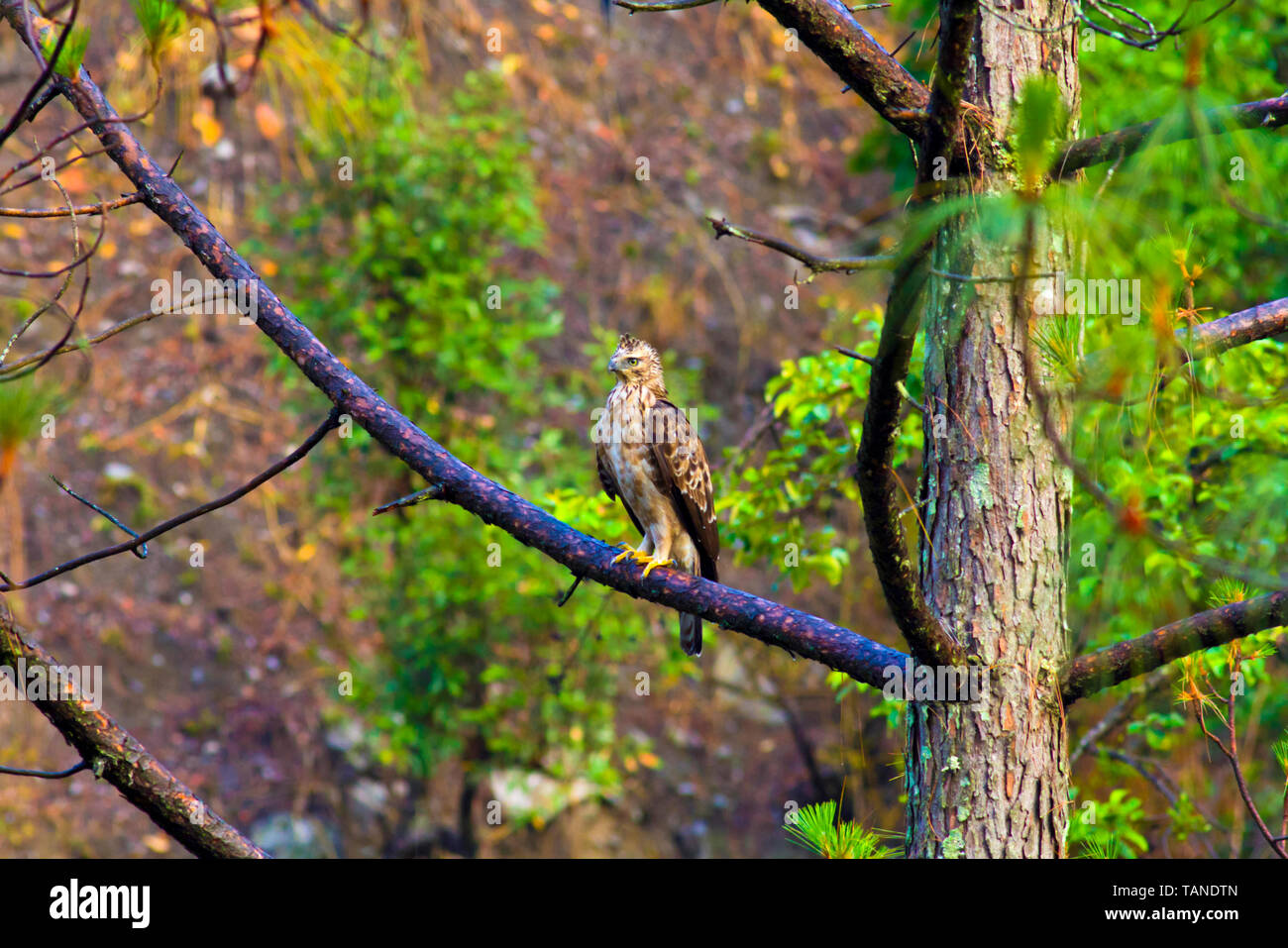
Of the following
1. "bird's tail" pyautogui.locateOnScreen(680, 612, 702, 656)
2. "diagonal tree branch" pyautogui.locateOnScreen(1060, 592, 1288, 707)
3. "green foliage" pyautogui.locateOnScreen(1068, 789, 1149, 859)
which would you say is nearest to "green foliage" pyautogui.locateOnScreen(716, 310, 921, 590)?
"bird's tail" pyautogui.locateOnScreen(680, 612, 702, 656)

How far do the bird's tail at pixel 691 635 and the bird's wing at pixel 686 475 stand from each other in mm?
388

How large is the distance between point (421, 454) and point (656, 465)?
1.48 metres

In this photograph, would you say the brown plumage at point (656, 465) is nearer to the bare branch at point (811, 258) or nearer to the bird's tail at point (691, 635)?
the bird's tail at point (691, 635)

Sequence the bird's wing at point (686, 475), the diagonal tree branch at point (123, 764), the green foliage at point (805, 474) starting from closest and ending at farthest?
1. the diagonal tree branch at point (123, 764)
2. the bird's wing at point (686, 475)
3. the green foliage at point (805, 474)

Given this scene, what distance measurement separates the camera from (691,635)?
4656mm

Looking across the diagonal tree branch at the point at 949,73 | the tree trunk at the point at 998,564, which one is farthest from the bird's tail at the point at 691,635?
the diagonal tree branch at the point at 949,73

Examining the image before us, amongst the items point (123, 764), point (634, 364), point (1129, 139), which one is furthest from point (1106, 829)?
point (123, 764)

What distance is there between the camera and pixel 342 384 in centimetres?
294

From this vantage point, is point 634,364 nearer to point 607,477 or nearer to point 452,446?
point 607,477

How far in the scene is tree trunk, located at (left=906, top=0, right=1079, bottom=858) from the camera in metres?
2.70

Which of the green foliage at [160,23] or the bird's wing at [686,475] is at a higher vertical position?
the green foliage at [160,23]

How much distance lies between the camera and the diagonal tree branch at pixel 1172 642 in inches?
91.9

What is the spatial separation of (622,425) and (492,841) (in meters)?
4.32
